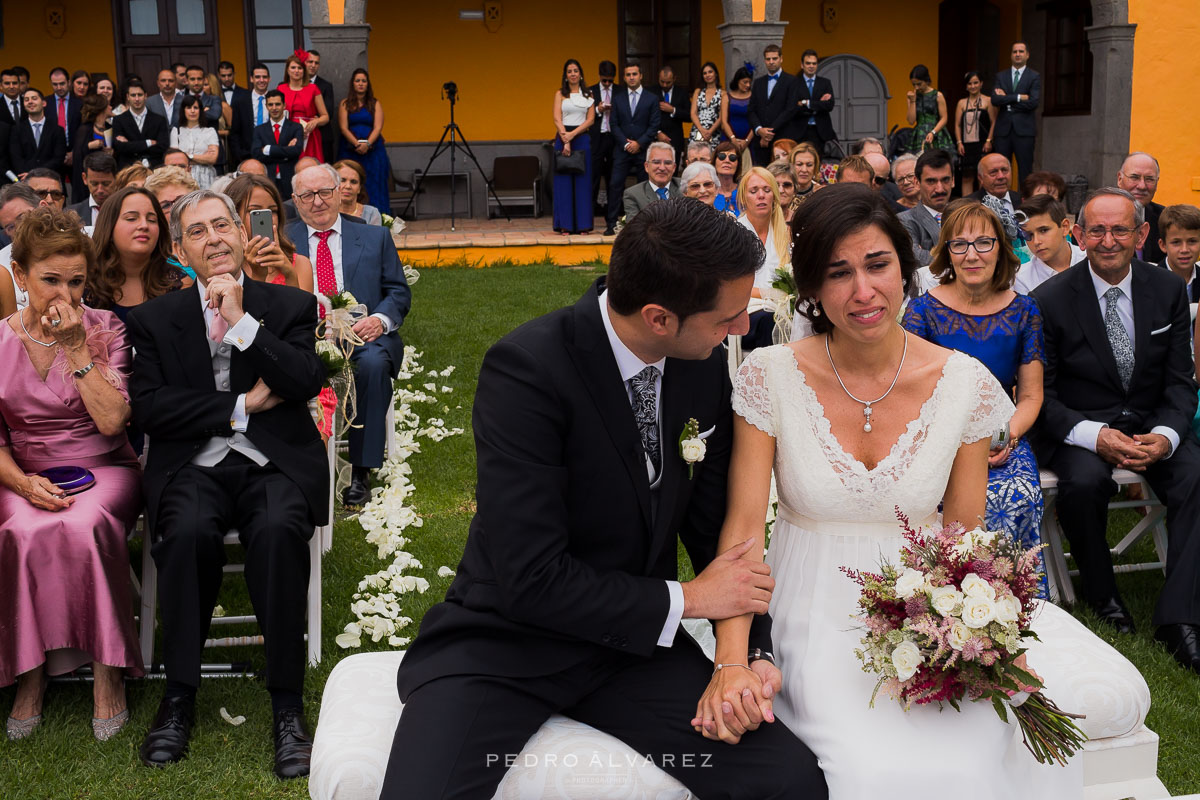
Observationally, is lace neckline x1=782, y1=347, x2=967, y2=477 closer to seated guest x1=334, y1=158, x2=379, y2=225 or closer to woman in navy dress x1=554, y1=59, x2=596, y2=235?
seated guest x1=334, y1=158, x2=379, y2=225

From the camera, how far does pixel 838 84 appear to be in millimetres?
18578

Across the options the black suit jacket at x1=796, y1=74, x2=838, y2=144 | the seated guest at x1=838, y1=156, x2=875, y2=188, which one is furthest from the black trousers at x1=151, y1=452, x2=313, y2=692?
the black suit jacket at x1=796, y1=74, x2=838, y2=144

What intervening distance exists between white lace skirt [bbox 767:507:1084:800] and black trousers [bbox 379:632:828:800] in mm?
106

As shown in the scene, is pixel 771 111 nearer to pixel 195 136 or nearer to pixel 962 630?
pixel 195 136

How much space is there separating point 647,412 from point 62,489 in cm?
241

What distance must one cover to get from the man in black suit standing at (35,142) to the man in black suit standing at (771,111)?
27.3 feet

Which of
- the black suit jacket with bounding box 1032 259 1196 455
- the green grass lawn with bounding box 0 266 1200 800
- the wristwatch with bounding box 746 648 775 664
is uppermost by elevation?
the black suit jacket with bounding box 1032 259 1196 455

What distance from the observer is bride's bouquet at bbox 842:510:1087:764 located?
8.87ft

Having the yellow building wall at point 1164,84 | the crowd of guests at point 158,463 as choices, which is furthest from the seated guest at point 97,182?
the yellow building wall at point 1164,84

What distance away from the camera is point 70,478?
4.38 m

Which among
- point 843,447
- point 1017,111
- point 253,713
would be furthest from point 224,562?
point 1017,111

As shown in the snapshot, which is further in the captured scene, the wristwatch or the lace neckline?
the lace neckline

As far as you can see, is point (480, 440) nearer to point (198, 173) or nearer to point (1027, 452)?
point (1027, 452)

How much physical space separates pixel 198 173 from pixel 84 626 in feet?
34.0
